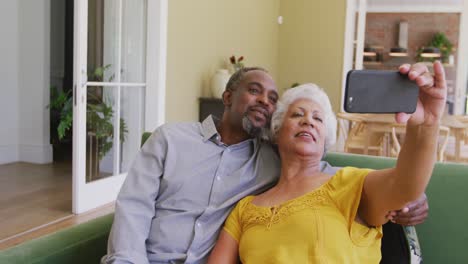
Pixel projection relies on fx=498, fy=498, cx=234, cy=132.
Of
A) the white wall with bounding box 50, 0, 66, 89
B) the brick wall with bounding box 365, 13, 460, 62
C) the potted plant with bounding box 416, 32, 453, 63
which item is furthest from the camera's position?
the brick wall with bounding box 365, 13, 460, 62

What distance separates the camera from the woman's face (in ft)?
4.79

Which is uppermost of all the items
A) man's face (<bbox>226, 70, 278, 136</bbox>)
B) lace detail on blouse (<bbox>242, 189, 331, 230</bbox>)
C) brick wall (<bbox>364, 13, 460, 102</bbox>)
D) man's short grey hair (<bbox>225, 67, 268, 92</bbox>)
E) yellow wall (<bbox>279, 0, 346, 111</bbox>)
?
brick wall (<bbox>364, 13, 460, 102</bbox>)

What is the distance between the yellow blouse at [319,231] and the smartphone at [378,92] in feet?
1.32

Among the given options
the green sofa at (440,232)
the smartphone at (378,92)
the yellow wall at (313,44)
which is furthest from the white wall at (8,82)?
the smartphone at (378,92)

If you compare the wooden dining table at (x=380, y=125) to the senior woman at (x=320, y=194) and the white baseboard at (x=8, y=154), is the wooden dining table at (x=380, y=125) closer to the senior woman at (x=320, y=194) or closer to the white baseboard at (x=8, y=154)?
the senior woman at (x=320, y=194)

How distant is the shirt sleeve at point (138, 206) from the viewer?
57.2 inches

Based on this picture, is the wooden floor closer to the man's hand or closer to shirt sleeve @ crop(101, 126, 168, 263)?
shirt sleeve @ crop(101, 126, 168, 263)

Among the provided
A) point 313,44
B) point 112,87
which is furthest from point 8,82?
point 313,44

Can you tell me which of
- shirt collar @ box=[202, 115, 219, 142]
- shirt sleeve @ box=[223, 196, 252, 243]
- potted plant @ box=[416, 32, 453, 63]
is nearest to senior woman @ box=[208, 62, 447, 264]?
shirt sleeve @ box=[223, 196, 252, 243]

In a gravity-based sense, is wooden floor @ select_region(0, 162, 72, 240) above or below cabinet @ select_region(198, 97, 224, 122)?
below

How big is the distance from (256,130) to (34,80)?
4.66 metres

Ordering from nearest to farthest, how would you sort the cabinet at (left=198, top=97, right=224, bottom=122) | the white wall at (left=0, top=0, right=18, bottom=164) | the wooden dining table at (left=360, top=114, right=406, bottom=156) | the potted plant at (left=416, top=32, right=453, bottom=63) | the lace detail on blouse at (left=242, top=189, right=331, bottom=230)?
1. the lace detail on blouse at (left=242, top=189, right=331, bottom=230)
2. the wooden dining table at (left=360, top=114, right=406, bottom=156)
3. the cabinet at (left=198, top=97, right=224, bottom=122)
4. the white wall at (left=0, top=0, right=18, bottom=164)
5. the potted plant at (left=416, top=32, right=453, bottom=63)

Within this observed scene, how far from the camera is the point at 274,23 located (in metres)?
7.17

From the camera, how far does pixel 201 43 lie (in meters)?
4.97
